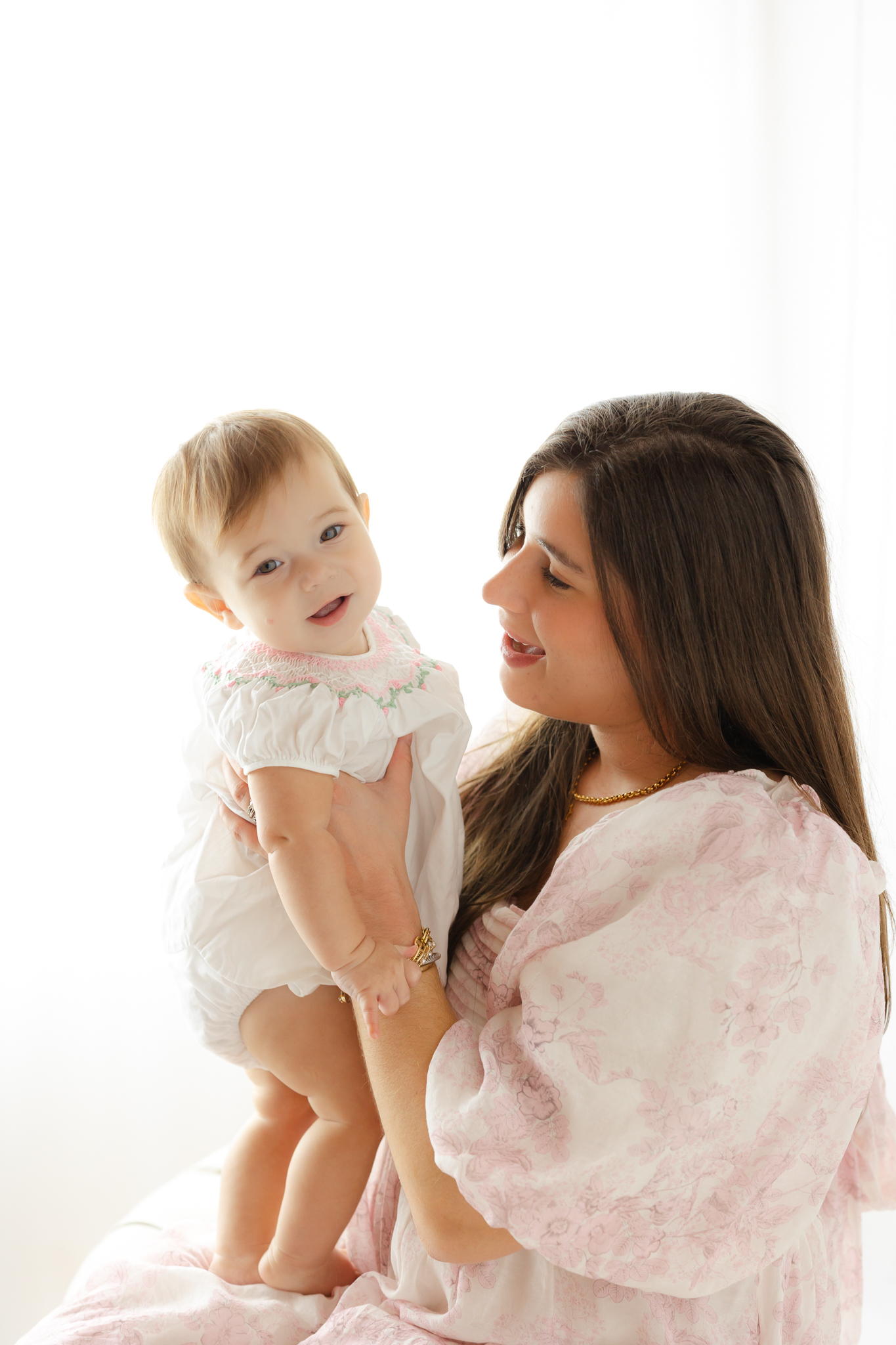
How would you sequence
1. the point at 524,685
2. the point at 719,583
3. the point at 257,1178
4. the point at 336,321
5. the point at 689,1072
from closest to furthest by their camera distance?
the point at 689,1072, the point at 719,583, the point at 524,685, the point at 257,1178, the point at 336,321

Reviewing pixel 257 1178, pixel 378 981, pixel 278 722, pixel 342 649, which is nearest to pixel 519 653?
pixel 342 649

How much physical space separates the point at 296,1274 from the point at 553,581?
0.94m

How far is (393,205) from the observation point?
7.70ft

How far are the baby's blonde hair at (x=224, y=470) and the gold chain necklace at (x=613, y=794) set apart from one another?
55cm

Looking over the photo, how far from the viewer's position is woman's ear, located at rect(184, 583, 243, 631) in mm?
1283

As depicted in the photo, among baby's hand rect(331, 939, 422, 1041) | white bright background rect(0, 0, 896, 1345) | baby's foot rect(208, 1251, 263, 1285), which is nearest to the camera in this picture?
baby's hand rect(331, 939, 422, 1041)

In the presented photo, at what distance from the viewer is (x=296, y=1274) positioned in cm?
131

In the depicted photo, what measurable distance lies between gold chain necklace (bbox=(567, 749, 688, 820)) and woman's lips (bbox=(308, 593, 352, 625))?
1.46ft

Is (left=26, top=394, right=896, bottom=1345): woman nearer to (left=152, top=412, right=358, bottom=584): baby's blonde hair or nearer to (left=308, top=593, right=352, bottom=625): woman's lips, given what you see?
(left=308, top=593, right=352, bottom=625): woman's lips

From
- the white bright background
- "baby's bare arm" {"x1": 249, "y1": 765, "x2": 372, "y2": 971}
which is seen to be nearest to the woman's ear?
"baby's bare arm" {"x1": 249, "y1": 765, "x2": 372, "y2": 971}

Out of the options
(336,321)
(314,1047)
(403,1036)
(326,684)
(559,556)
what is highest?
(336,321)

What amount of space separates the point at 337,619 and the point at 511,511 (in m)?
0.32

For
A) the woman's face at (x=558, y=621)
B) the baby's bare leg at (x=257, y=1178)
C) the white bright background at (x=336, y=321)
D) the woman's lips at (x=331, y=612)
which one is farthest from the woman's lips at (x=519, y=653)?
the white bright background at (x=336, y=321)

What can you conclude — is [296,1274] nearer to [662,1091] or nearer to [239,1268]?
[239,1268]
